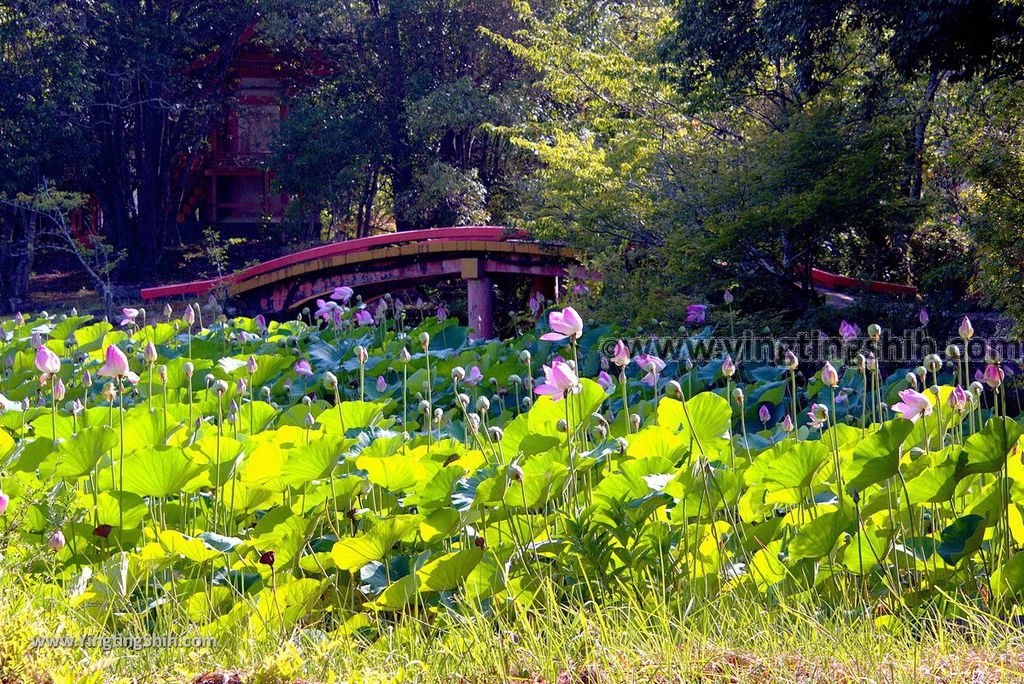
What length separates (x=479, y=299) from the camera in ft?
34.2

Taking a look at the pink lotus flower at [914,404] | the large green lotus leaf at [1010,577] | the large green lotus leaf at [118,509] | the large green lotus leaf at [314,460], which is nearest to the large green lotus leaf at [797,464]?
the pink lotus flower at [914,404]

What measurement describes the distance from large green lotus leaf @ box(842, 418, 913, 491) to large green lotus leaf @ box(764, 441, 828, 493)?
8cm

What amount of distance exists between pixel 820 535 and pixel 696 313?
380cm

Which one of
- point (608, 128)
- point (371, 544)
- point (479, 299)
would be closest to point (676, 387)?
point (371, 544)

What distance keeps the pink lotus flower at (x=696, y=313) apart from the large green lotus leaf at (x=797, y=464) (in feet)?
11.5

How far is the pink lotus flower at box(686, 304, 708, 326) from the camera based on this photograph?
585 centimetres

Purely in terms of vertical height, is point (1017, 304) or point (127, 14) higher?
point (127, 14)

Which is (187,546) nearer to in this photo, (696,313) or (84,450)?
(84,450)

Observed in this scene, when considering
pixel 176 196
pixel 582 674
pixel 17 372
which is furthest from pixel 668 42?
pixel 176 196

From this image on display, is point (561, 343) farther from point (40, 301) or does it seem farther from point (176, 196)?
point (176, 196)

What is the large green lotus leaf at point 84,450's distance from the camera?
2.61m

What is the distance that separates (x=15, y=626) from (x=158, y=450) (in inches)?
19.1

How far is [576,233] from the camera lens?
8.23 m

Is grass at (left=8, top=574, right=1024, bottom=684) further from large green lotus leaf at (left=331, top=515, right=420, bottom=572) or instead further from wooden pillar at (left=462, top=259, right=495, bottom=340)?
wooden pillar at (left=462, top=259, right=495, bottom=340)
